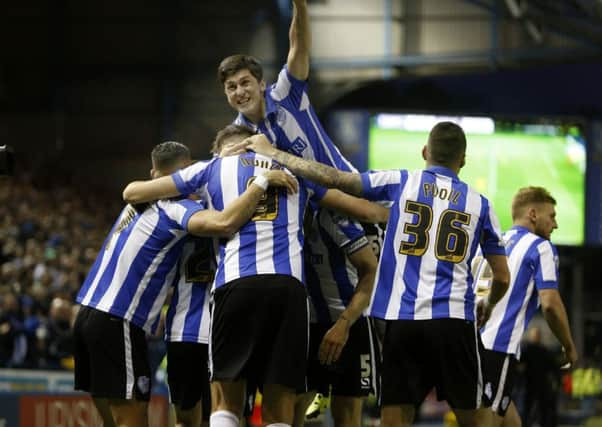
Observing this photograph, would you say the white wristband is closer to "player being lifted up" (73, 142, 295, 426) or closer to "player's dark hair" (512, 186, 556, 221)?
"player being lifted up" (73, 142, 295, 426)

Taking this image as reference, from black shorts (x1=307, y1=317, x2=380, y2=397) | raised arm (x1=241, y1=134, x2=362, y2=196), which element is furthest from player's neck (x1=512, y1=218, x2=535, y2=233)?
raised arm (x1=241, y1=134, x2=362, y2=196)

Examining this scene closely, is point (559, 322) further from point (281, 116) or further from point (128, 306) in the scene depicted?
point (128, 306)

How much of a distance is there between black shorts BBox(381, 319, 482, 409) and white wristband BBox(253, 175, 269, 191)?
969mm

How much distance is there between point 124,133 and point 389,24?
20.7 feet

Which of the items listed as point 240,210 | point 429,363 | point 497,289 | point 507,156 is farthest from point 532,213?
point 507,156

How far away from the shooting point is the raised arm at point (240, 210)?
5.73 metres

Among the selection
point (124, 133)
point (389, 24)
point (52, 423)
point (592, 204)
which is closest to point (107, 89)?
point (124, 133)

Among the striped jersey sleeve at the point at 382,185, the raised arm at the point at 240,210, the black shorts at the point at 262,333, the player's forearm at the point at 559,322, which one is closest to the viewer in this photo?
the black shorts at the point at 262,333

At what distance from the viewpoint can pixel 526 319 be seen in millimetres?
7781

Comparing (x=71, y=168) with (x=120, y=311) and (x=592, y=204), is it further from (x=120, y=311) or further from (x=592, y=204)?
(x=120, y=311)

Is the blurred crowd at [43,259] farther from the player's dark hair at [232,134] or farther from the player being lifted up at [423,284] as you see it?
the player being lifted up at [423,284]

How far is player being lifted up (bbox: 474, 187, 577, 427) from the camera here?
7543 mm

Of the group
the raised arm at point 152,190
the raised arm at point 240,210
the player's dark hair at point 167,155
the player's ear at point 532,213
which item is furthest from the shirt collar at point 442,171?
the player's ear at point 532,213

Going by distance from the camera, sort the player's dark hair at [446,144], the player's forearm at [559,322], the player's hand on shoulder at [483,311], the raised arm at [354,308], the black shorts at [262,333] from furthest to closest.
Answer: the player's forearm at [559,322] → the player's hand on shoulder at [483,311] → the raised arm at [354,308] → the player's dark hair at [446,144] → the black shorts at [262,333]
